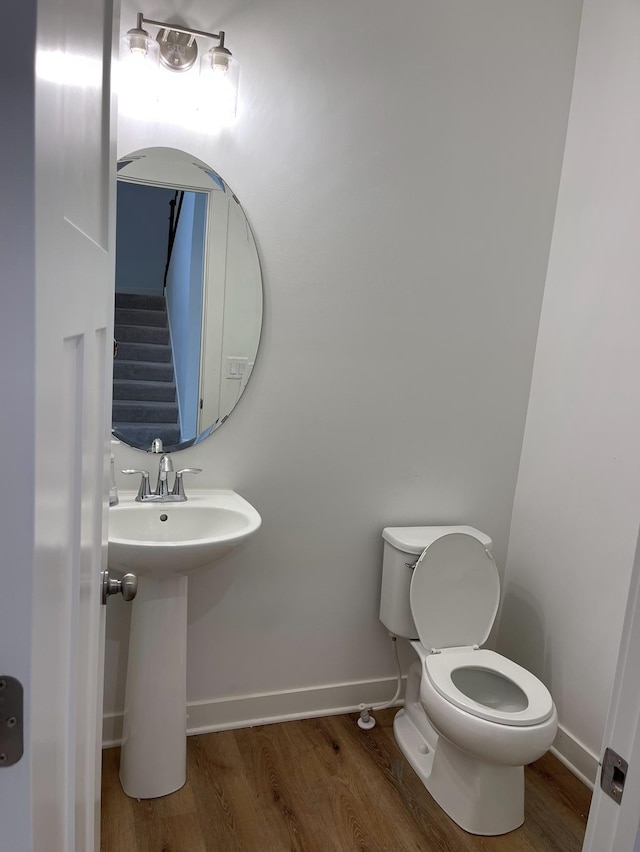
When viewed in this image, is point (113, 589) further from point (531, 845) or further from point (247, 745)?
point (531, 845)

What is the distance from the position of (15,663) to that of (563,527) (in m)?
2.18

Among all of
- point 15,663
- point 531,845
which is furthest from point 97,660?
point 531,845

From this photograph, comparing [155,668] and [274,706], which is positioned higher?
[155,668]

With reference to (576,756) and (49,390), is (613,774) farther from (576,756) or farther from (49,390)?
(576,756)

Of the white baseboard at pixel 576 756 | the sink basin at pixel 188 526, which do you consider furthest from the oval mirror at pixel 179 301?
the white baseboard at pixel 576 756

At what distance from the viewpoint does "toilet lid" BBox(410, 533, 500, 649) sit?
2.25 m

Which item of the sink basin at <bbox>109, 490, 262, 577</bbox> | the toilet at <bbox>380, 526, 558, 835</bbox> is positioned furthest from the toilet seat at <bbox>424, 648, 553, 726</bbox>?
the sink basin at <bbox>109, 490, 262, 577</bbox>

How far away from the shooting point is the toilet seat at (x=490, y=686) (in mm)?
1850

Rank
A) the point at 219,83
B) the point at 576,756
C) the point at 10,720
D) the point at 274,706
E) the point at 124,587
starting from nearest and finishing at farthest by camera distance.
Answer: the point at 10,720 < the point at 124,587 < the point at 219,83 < the point at 576,756 < the point at 274,706

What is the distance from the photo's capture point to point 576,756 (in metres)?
2.27

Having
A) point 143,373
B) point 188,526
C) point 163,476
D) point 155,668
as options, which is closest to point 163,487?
point 163,476

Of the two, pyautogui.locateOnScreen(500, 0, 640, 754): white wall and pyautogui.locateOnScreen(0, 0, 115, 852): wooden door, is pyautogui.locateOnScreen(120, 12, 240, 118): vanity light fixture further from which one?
pyautogui.locateOnScreen(500, 0, 640, 754): white wall

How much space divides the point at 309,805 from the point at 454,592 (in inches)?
32.4

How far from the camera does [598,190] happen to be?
7.44 feet
